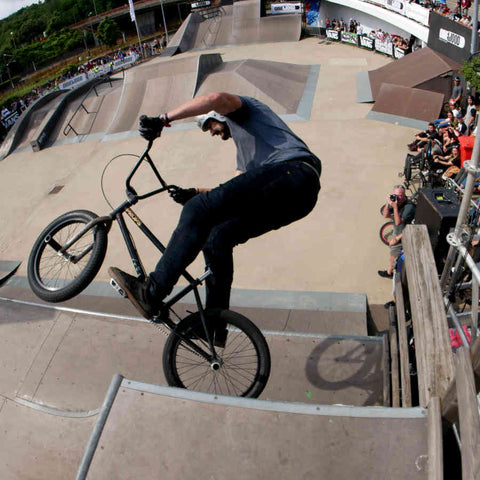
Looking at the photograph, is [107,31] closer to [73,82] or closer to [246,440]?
[73,82]

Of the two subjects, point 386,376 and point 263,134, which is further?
point 386,376

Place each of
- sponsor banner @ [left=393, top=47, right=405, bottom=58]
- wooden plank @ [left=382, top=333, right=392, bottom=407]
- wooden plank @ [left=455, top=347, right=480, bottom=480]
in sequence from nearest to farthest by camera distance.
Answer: wooden plank @ [left=455, top=347, right=480, bottom=480]
wooden plank @ [left=382, top=333, right=392, bottom=407]
sponsor banner @ [left=393, top=47, right=405, bottom=58]

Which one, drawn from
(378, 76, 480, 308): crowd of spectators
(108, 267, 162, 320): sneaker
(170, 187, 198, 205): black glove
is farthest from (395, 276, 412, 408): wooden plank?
(378, 76, 480, 308): crowd of spectators

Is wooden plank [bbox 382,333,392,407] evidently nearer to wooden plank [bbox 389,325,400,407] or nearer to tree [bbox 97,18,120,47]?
wooden plank [bbox 389,325,400,407]

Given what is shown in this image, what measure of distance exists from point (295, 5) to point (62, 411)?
36.3m

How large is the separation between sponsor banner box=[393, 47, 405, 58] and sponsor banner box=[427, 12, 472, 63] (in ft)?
10.00

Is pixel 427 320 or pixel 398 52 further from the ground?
pixel 427 320

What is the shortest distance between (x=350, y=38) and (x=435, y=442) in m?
29.8

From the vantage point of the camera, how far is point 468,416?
2.51 m

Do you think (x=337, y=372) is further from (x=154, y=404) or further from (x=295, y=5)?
(x=295, y=5)

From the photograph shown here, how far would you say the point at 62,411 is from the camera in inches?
192

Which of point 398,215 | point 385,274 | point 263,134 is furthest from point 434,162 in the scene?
point 263,134

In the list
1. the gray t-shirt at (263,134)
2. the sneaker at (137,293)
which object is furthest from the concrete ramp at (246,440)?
the gray t-shirt at (263,134)

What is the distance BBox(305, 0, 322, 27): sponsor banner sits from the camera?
1446 inches
